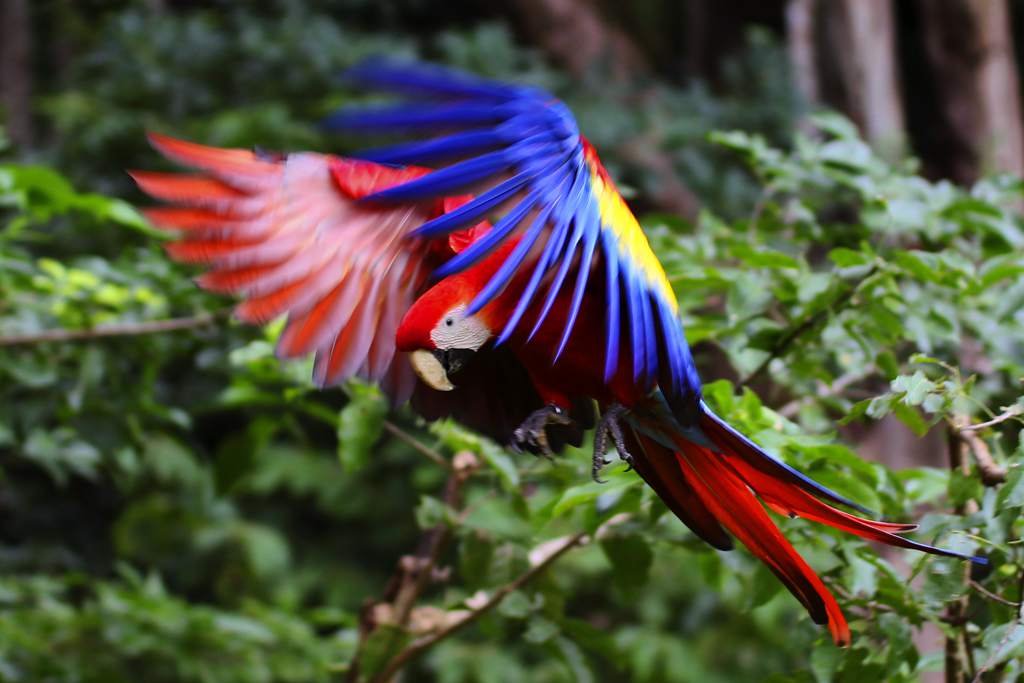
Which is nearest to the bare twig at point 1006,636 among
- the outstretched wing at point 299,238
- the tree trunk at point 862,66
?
the outstretched wing at point 299,238

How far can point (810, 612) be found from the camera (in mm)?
829

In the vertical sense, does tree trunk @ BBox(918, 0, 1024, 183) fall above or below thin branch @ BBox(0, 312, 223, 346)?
above

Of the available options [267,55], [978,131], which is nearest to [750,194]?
[978,131]

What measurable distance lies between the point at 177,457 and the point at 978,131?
2.04 metres

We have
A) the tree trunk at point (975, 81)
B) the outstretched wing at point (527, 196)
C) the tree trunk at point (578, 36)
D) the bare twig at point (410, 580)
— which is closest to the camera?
the outstretched wing at point (527, 196)

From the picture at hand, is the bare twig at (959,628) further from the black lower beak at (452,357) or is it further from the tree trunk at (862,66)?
the tree trunk at (862,66)

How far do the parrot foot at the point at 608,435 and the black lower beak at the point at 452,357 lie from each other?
121 mm

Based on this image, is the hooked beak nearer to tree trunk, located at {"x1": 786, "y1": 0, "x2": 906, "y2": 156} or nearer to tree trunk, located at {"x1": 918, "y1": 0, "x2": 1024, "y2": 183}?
tree trunk, located at {"x1": 786, "y1": 0, "x2": 906, "y2": 156}

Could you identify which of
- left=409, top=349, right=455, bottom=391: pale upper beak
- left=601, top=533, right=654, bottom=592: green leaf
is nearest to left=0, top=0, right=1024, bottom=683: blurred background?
left=601, top=533, right=654, bottom=592: green leaf

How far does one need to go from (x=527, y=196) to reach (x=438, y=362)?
17cm

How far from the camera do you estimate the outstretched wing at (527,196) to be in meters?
0.72

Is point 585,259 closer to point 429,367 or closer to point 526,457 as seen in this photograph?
point 429,367

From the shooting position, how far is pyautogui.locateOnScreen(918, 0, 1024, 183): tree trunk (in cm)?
227

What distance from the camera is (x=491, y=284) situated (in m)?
0.72
